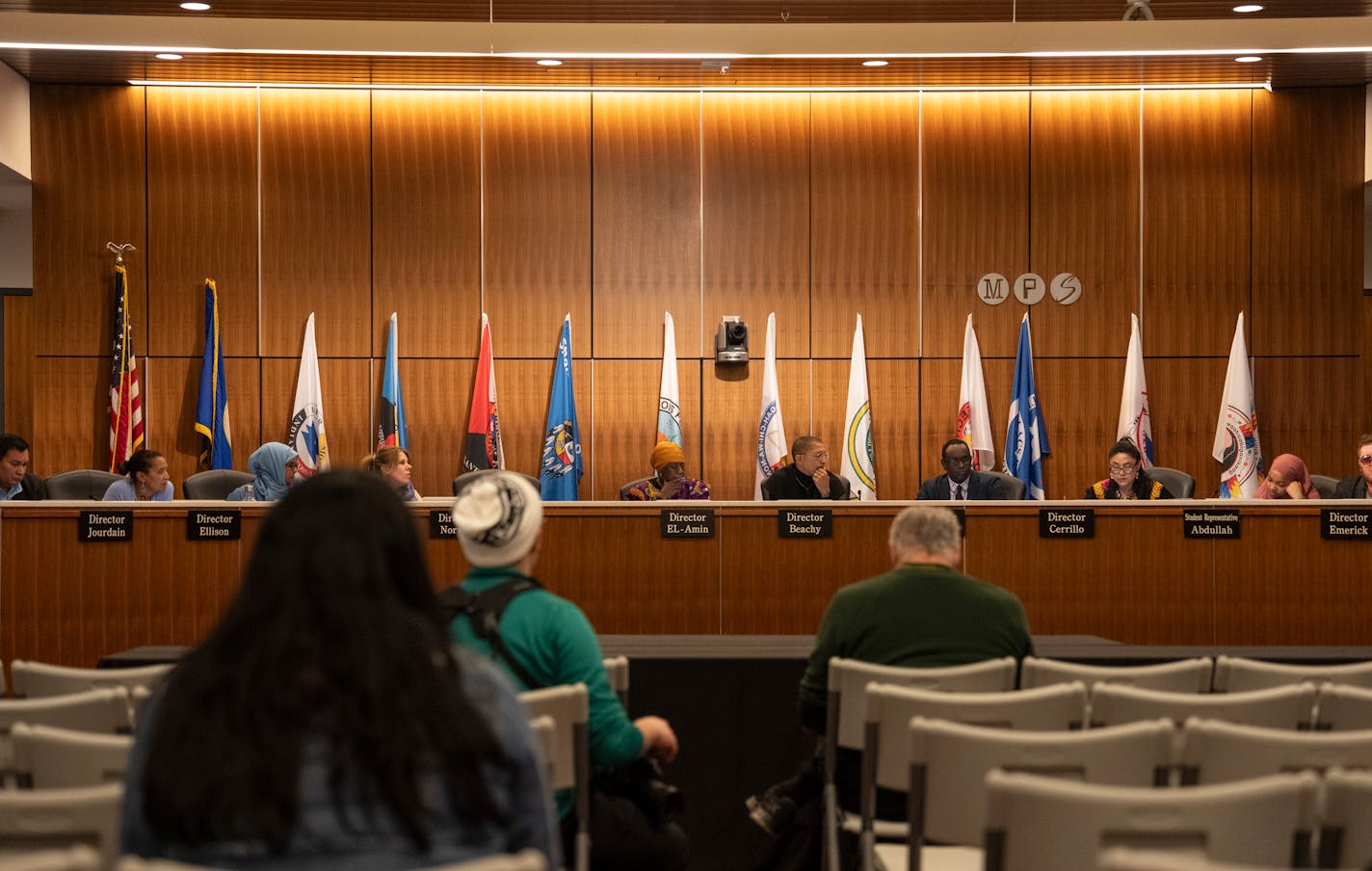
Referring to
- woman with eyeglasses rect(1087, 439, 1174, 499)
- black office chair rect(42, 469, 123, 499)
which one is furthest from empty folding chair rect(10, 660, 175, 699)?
woman with eyeglasses rect(1087, 439, 1174, 499)

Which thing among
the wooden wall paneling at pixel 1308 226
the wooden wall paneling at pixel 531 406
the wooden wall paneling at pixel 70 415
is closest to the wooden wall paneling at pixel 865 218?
the wooden wall paneling at pixel 531 406

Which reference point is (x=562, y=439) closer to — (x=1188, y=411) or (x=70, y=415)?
(x=70, y=415)

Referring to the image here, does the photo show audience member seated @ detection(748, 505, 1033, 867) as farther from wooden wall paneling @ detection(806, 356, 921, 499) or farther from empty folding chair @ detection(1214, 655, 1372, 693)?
wooden wall paneling @ detection(806, 356, 921, 499)

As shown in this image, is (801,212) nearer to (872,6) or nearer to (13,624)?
(872,6)

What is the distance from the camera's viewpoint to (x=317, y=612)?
4.75 feet

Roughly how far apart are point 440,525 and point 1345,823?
4596mm

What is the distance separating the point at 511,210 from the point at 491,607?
7523 millimetres

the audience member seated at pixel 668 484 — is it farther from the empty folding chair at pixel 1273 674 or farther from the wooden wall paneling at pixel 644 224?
the empty folding chair at pixel 1273 674

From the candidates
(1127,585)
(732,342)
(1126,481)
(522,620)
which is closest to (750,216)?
(732,342)

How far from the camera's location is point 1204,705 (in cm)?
282

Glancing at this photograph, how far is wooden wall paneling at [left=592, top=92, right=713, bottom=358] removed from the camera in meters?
9.87

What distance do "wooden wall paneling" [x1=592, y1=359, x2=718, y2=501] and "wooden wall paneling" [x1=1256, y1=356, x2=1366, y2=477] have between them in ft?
13.2

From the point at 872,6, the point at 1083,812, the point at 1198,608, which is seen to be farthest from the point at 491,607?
the point at 872,6

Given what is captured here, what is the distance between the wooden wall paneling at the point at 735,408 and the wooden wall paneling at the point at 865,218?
1.17 ft
